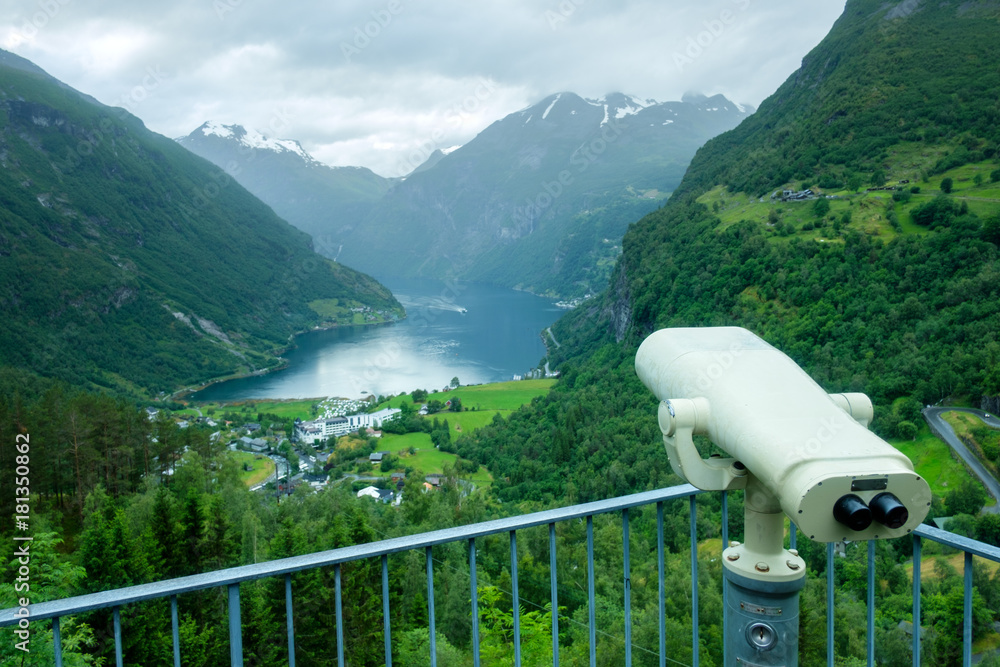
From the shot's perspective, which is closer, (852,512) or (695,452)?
(852,512)

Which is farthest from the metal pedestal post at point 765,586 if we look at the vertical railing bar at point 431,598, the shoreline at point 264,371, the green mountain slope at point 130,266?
the green mountain slope at point 130,266

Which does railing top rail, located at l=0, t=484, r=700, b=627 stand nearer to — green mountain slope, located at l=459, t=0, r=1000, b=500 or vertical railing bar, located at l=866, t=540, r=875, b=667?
vertical railing bar, located at l=866, t=540, r=875, b=667

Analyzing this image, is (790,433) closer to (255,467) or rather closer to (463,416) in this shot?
(255,467)

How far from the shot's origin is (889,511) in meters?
1.30

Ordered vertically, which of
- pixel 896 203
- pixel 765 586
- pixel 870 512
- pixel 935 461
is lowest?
pixel 935 461

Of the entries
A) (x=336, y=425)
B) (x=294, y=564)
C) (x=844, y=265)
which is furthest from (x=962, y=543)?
(x=336, y=425)

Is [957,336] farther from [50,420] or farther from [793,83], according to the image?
[793,83]

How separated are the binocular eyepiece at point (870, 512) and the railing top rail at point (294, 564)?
658mm

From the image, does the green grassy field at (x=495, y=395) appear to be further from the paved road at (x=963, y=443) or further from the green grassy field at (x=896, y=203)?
the paved road at (x=963, y=443)

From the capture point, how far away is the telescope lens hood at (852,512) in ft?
4.25

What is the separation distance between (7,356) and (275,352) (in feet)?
97.6

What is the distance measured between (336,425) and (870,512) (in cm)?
4260

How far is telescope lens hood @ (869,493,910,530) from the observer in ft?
4.26

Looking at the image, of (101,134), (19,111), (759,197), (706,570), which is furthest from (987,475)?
(101,134)
